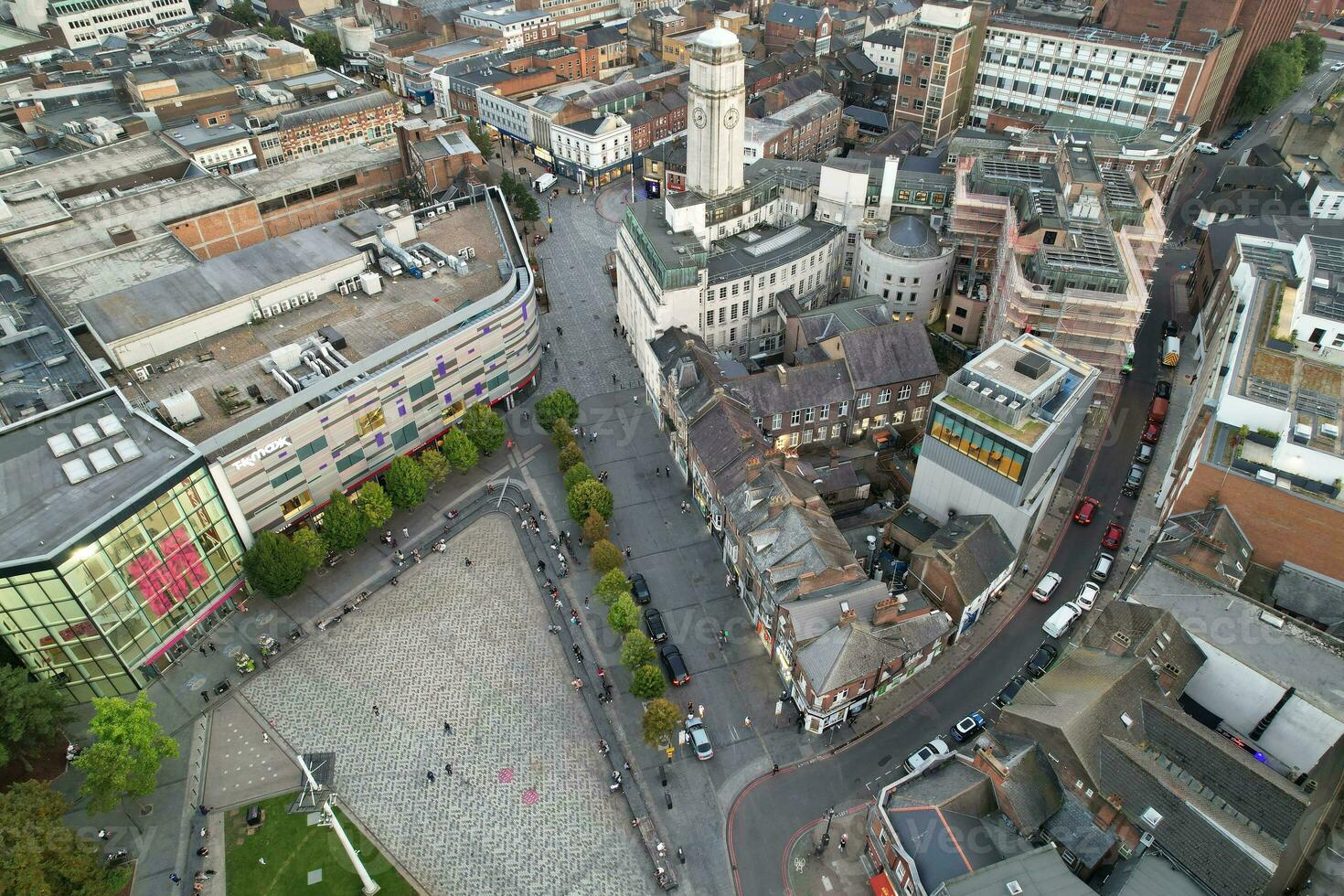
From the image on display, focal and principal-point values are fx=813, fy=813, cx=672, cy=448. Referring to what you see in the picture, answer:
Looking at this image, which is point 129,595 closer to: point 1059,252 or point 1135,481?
point 1059,252

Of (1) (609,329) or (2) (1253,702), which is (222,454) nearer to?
(1) (609,329)

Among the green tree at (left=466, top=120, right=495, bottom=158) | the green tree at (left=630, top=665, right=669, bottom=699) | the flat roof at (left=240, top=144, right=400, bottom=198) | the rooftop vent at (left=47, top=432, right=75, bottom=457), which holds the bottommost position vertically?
the green tree at (left=630, top=665, right=669, bottom=699)

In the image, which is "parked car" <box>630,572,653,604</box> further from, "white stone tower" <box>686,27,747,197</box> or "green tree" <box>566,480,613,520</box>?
"white stone tower" <box>686,27,747,197</box>

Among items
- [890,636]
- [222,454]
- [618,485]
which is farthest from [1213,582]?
[222,454]

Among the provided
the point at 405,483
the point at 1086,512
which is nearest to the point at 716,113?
the point at 405,483

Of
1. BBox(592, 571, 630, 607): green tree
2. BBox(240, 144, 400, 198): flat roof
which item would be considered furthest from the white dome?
BBox(592, 571, 630, 607): green tree

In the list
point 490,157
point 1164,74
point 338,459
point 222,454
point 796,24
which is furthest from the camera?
point 796,24
